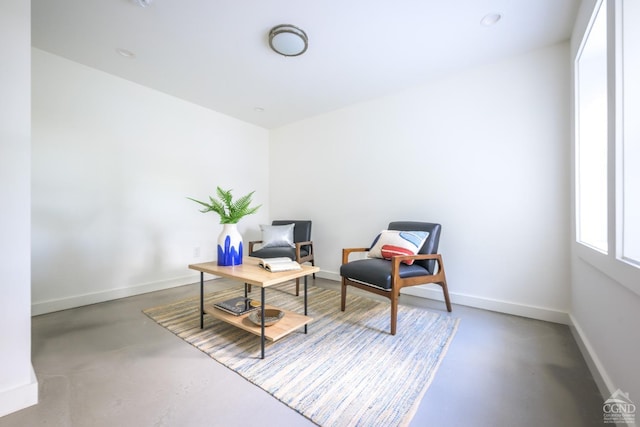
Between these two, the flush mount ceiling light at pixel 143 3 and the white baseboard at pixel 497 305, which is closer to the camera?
the flush mount ceiling light at pixel 143 3

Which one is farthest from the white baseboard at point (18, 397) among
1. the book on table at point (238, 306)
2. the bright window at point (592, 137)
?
the bright window at point (592, 137)

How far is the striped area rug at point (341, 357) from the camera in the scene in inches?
46.3

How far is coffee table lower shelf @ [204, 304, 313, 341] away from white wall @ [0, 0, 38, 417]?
940mm

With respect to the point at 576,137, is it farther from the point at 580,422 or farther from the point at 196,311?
the point at 196,311

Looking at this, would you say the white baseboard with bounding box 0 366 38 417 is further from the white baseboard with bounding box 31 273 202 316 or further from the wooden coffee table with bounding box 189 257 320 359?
the white baseboard with bounding box 31 273 202 316

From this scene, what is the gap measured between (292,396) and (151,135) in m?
3.14

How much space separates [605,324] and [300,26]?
2.67 m

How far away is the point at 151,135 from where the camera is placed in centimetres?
294

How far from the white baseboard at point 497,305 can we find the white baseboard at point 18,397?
291cm

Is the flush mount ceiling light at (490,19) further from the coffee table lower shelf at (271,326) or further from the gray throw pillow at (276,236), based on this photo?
the gray throw pillow at (276,236)

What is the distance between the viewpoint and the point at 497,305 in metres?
2.33

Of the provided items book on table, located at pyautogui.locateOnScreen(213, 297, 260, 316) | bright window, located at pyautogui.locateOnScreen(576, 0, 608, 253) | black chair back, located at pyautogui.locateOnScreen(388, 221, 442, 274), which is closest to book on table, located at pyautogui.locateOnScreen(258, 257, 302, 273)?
book on table, located at pyautogui.locateOnScreen(213, 297, 260, 316)

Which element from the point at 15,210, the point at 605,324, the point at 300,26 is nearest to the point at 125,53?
the point at 300,26

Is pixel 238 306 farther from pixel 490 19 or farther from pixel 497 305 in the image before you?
pixel 490 19
